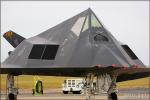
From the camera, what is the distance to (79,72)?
56.6 ft

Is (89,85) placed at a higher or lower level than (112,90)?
higher

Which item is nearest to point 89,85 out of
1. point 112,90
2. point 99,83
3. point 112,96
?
point 99,83

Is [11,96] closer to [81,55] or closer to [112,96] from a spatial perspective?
[112,96]

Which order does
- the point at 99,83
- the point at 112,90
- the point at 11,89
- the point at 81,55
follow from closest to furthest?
the point at 81,55 < the point at 99,83 < the point at 112,90 < the point at 11,89

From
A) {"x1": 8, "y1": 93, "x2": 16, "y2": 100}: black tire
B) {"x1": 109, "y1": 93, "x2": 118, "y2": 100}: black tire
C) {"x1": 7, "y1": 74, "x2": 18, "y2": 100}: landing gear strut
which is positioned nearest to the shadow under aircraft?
{"x1": 109, "y1": 93, "x2": 118, "y2": 100}: black tire

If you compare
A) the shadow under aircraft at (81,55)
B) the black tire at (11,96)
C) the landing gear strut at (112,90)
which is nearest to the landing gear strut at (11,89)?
the black tire at (11,96)

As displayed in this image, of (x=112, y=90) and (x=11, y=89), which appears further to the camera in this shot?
(x=11, y=89)

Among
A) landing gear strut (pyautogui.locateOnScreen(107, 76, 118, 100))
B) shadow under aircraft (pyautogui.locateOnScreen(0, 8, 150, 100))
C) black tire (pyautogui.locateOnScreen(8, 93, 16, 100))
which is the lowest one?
black tire (pyautogui.locateOnScreen(8, 93, 16, 100))

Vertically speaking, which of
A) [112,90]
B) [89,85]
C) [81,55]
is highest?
[81,55]

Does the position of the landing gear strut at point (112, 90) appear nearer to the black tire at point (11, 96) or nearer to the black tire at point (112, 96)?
the black tire at point (112, 96)

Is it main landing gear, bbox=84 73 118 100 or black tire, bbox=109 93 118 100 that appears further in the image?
black tire, bbox=109 93 118 100

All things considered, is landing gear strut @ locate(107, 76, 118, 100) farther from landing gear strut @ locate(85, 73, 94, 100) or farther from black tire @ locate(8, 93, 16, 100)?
black tire @ locate(8, 93, 16, 100)

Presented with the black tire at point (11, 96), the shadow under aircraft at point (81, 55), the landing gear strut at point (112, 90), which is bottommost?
the black tire at point (11, 96)

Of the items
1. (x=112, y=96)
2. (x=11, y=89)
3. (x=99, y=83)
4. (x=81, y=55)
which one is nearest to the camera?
(x=81, y=55)
